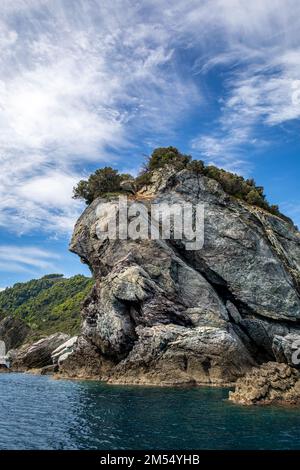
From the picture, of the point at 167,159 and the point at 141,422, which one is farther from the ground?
the point at 167,159

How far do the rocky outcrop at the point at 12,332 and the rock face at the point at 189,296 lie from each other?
62.7 metres

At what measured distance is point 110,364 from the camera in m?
56.2

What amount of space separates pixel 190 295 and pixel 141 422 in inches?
1207

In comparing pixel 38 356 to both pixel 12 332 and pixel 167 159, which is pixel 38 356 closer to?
pixel 12 332

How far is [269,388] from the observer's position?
3734 cm

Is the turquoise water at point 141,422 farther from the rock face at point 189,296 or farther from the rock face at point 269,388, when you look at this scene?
the rock face at point 189,296

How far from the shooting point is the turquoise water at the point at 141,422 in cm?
2302

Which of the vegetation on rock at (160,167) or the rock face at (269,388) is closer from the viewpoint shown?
the rock face at (269,388)

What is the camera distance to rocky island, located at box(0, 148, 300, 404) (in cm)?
5016

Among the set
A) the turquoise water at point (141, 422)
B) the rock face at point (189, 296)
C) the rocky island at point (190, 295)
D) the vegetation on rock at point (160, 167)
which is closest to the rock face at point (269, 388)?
the turquoise water at point (141, 422)

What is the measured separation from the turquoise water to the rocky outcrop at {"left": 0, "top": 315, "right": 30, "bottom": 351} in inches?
3202

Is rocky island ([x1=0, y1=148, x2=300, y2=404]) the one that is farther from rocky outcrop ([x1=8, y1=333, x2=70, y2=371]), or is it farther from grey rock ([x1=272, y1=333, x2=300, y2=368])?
rocky outcrop ([x1=8, y1=333, x2=70, y2=371])

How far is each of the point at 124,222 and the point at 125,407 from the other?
106ft

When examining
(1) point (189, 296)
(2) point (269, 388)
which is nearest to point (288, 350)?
(2) point (269, 388)
